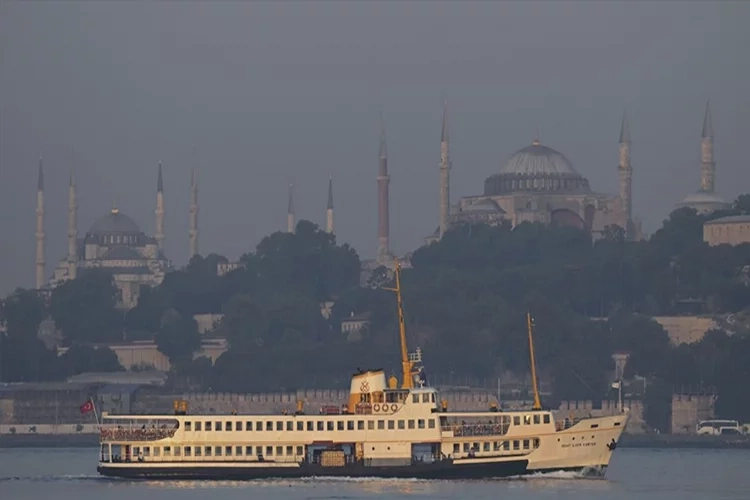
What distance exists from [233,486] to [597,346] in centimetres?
6722

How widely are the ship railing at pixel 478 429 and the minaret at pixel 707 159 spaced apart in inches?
3820

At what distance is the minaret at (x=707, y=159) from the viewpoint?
186750 millimetres

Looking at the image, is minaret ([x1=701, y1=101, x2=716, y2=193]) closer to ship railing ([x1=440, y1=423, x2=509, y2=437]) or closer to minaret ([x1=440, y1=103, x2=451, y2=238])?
minaret ([x1=440, y1=103, x2=451, y2=238])

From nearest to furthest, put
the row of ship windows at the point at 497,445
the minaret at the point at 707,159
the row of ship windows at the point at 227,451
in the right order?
1. the row of ship windows at the point at 497,445
2. the row of ship windows at the point at 227,451
3. the minaret at the point at 707,159

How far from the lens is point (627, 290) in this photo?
171625 mm

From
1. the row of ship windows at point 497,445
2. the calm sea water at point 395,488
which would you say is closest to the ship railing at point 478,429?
the row of ship windows at point 497,445

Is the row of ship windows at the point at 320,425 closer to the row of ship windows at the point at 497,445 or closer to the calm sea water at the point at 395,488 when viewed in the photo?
the row of ship windows at the point at 497,445

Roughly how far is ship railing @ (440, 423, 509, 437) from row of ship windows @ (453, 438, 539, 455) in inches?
11.3

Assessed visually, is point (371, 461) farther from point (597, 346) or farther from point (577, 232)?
point (577, 232)

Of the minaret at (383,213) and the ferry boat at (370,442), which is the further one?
the minaret at (383,213)

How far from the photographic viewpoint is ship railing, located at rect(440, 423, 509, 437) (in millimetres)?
91000

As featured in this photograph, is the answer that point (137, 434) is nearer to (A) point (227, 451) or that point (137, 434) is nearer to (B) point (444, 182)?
(A) point (227, 451)

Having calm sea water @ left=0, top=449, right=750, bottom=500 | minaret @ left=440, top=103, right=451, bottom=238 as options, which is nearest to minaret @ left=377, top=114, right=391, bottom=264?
minaret @ left=440, top=103, right=451, bottom=238

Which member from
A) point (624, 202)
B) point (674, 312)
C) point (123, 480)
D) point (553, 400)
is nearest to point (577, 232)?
point (624, 202)
